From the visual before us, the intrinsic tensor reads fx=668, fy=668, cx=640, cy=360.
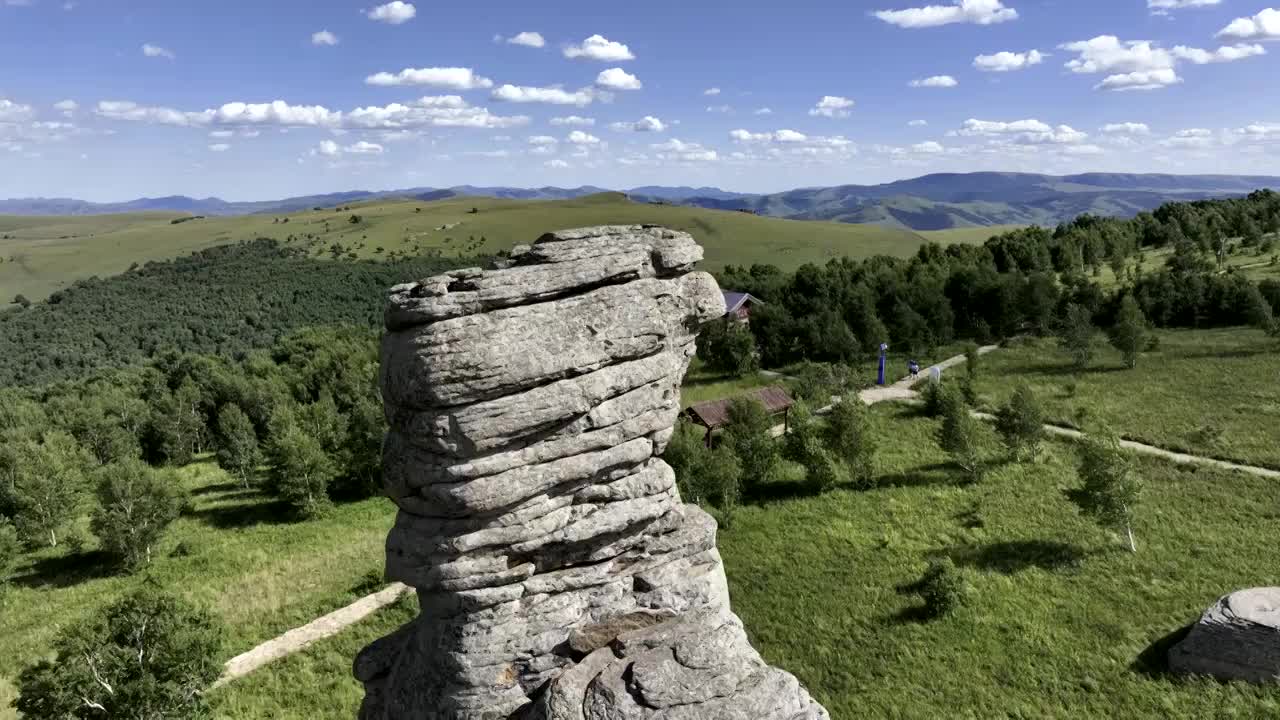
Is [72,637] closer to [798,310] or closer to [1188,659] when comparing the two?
[1188,659]

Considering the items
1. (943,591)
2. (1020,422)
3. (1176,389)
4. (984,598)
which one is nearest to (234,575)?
(943,591)

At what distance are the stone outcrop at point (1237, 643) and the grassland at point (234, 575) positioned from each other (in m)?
37.9

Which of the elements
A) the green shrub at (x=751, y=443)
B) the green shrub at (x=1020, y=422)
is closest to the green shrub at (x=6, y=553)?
the green shrub at (x=751, y=443)

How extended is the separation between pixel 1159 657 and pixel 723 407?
3374cm

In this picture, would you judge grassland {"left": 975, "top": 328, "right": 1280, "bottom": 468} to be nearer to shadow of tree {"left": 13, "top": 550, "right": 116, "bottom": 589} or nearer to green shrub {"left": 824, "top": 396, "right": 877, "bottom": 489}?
green shrub {"left": 824, "top": 396, "right": 877, "bottom": 489}

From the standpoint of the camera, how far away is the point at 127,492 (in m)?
42.2

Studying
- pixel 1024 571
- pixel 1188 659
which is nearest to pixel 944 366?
pixel 1024 571

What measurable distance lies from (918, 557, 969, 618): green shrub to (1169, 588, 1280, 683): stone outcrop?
7643mm

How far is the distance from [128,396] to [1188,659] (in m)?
94.2

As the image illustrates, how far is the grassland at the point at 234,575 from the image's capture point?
34156 millimetres

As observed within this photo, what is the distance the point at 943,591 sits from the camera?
3011 centimetres

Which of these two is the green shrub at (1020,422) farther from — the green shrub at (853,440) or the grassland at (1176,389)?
the grassland at (1176,389)

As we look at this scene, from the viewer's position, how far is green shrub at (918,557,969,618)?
98.7 feet

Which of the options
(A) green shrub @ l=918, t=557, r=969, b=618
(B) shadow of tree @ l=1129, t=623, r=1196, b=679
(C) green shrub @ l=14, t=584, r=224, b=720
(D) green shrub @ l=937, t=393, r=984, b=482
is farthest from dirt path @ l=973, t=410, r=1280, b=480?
(C) green shrub @ l=14, t=584, r=224, b=720
